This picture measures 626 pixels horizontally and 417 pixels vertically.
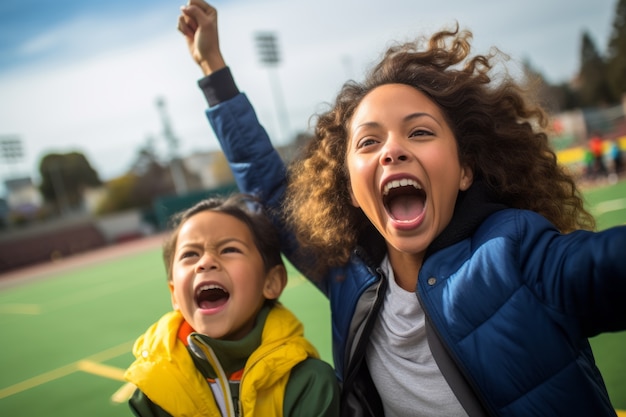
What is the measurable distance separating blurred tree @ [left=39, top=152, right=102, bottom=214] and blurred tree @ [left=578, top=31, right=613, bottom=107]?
2125 inches

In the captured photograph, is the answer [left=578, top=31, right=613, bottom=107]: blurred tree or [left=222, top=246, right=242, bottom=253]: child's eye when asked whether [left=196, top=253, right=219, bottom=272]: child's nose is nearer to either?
[left=222, top=246, right=242, bottom=253]: child's eye

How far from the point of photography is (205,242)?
201 centimetres

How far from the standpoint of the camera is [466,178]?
6.01ft

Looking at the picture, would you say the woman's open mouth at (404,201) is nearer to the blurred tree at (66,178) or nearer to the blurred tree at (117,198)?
the blurred tree at (117,198)

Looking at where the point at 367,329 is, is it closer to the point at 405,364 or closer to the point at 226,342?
the point at 405,364

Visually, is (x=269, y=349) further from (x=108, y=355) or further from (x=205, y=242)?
(x=108, y=355)

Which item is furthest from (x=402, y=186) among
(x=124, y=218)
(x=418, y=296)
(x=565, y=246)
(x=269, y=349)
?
(x=124, y=218)

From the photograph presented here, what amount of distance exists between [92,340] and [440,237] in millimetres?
6477

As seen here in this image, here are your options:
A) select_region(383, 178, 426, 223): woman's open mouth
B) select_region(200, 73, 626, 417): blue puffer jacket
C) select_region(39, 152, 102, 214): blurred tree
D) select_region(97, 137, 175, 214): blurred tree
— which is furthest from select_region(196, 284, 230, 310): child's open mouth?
select_region(39, 152, 102, 214): blurred tree

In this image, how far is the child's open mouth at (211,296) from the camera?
6.45ft

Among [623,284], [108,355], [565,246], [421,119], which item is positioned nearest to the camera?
[623,284]

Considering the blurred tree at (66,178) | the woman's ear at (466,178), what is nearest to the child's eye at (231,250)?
the woman's ear at (466,178)

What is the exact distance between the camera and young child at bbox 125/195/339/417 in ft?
5.91

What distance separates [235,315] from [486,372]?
94cm
